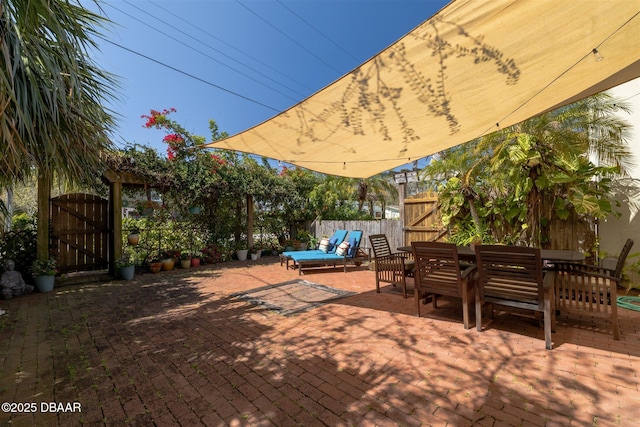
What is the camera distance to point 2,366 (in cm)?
275

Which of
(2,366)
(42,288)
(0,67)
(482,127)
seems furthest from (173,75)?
(482,127)

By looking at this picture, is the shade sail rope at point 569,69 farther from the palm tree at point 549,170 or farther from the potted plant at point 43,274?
the potted plant at point 43,274

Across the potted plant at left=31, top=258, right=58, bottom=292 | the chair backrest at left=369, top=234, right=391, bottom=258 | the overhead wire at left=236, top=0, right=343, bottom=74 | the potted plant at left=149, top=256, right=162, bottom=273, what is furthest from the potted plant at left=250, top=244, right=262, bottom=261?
the overhead wire at left=236, top=0, right=343, bottom=74

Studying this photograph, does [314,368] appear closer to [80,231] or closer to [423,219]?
[423,219]

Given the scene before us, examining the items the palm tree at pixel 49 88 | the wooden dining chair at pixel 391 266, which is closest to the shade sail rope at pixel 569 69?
the wooden dining chair at pixel 391 266

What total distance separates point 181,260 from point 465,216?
822cm

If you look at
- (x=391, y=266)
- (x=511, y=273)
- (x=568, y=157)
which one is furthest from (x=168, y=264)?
(x=568, y=157)

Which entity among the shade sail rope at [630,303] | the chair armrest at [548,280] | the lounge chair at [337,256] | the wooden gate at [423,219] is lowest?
the shade sail rope at [630,303]

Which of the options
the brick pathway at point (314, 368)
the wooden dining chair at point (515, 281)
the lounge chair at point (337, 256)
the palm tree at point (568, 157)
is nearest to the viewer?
the brick pathway at point (314, 368)

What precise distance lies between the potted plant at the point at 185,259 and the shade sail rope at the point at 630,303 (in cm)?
967

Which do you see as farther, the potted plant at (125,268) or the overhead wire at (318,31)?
the overhead wire at (318,31)

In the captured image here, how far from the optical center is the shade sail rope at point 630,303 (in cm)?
401

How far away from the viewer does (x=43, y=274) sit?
5684 mm

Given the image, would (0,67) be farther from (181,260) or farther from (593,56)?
(181,260)
